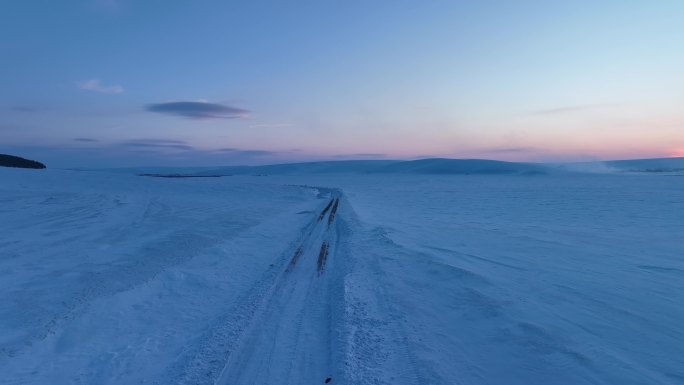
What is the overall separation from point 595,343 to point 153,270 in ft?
21.8

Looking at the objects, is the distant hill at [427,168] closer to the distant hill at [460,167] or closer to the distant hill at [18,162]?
the distant hill at [460,167]

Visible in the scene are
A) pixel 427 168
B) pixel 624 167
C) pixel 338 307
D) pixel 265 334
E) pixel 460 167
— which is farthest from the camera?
pixel 624 167

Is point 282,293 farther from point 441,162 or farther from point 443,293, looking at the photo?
point 441,162

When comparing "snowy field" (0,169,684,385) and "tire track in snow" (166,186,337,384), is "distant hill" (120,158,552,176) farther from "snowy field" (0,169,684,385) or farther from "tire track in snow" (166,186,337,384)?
"tire track in snow" (166,186,337,384)

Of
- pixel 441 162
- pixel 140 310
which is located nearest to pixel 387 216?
pixel 140 310

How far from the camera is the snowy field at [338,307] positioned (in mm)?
3854

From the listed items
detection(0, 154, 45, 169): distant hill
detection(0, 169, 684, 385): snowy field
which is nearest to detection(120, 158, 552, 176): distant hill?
detection(0, 154, 45, 169): distant hill

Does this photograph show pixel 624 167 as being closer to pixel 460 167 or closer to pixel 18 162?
pixel 460 167

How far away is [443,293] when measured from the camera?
619 centimetres

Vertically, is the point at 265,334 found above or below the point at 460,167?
below

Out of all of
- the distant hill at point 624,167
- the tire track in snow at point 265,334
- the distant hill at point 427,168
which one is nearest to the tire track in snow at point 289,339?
the tire track in snow at point 265,334

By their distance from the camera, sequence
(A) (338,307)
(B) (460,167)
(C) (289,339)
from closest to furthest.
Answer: (C) (289,339), (A) (338,307), (B) (460,167)

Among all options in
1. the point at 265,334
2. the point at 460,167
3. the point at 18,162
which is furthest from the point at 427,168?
the point at 265,334

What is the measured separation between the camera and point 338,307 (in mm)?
5355
